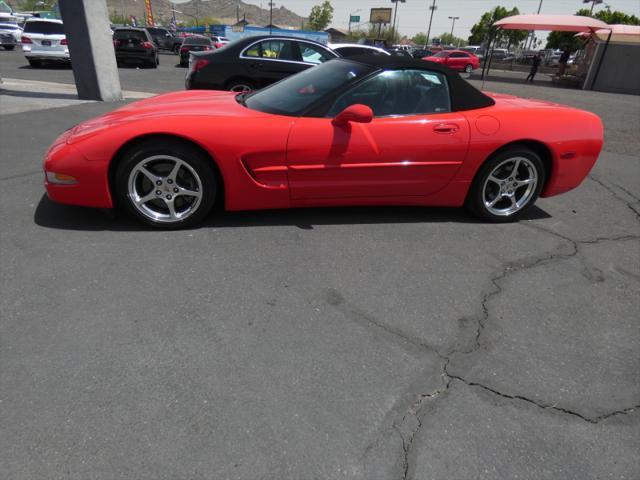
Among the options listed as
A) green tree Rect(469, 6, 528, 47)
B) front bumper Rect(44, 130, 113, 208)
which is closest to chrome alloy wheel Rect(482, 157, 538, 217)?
front bumper Rect(44, 130, 113, 208)

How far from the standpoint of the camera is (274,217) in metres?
3.49

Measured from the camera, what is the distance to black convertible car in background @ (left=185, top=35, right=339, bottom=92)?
7215mm

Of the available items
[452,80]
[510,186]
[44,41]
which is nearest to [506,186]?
[510,186]

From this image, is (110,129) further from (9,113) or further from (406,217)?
(9,113)

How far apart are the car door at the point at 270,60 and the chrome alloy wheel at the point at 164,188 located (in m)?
4.98

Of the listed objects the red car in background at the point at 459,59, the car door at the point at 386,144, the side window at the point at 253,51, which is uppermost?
the side window at the point at 253,51

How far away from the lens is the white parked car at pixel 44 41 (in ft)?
42.3

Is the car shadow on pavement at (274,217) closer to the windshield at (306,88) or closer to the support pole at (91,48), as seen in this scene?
the windshield at (306,88)

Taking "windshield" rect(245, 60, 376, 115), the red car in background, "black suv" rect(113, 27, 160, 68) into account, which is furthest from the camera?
the red car in background

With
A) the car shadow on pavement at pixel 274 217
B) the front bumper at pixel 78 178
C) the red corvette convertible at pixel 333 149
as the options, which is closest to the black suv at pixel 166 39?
the red corvette convertible at pixel 333 149

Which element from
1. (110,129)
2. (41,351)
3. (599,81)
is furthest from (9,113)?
(599,81)

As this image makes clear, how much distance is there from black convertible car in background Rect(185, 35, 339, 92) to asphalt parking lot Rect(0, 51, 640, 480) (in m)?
4.49

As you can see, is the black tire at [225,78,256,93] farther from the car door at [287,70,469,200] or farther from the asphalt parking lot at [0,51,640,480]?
the car door at [287,70,469,200]

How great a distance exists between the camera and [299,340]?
215cm
